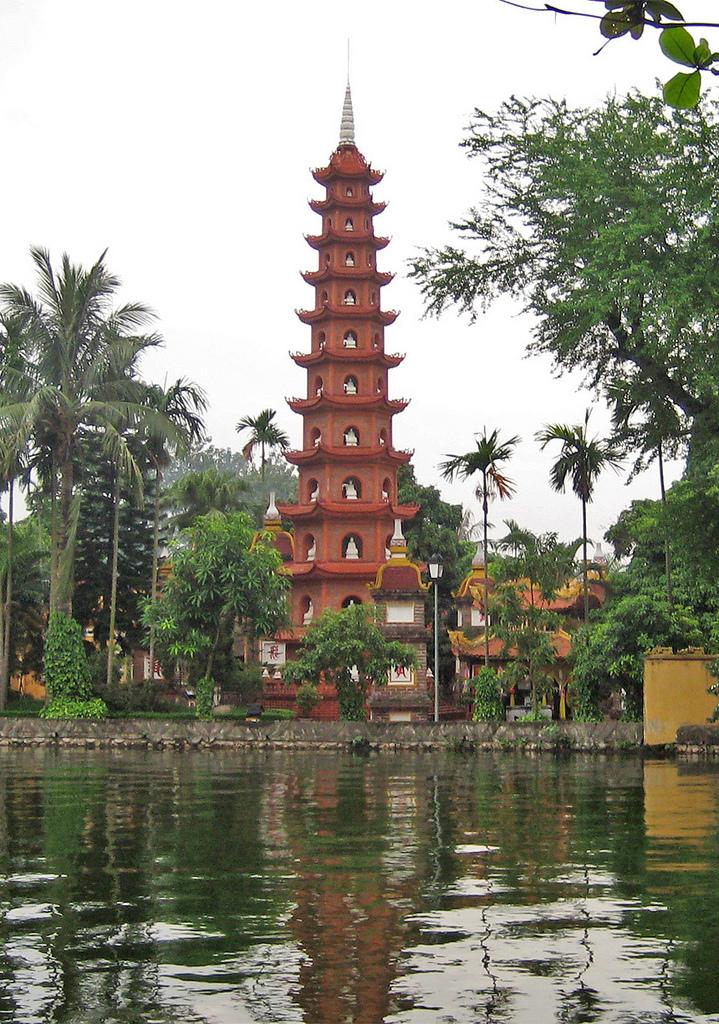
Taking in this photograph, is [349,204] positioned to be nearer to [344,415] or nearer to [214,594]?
[344,415]

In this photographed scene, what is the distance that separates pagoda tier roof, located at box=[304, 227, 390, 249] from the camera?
2411 inches

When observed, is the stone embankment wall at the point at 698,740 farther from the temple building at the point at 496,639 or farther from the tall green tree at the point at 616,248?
the temple building at the point at 496,639

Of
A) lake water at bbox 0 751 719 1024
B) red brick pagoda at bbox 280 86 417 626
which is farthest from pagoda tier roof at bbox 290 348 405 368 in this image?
lake water at bbox 0 751 719 1024

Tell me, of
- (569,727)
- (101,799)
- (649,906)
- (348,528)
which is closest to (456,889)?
(649,906)

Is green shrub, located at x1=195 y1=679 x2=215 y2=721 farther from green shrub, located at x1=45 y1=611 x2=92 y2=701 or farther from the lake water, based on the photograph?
the lake water

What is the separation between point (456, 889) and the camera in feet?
33.7

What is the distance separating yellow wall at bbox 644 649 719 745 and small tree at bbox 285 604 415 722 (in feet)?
42.6

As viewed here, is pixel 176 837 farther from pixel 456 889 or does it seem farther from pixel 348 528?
pixel 348 528

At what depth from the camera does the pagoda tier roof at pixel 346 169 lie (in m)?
61.8

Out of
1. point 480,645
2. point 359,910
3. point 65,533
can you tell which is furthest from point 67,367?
point 359,910

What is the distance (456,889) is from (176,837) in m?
4.44

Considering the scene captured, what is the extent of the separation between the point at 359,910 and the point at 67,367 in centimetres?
3929

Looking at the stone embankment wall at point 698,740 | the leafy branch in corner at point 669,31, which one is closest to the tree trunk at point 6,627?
the stone embankment wall at point 698,740

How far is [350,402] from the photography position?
59.2 meters
